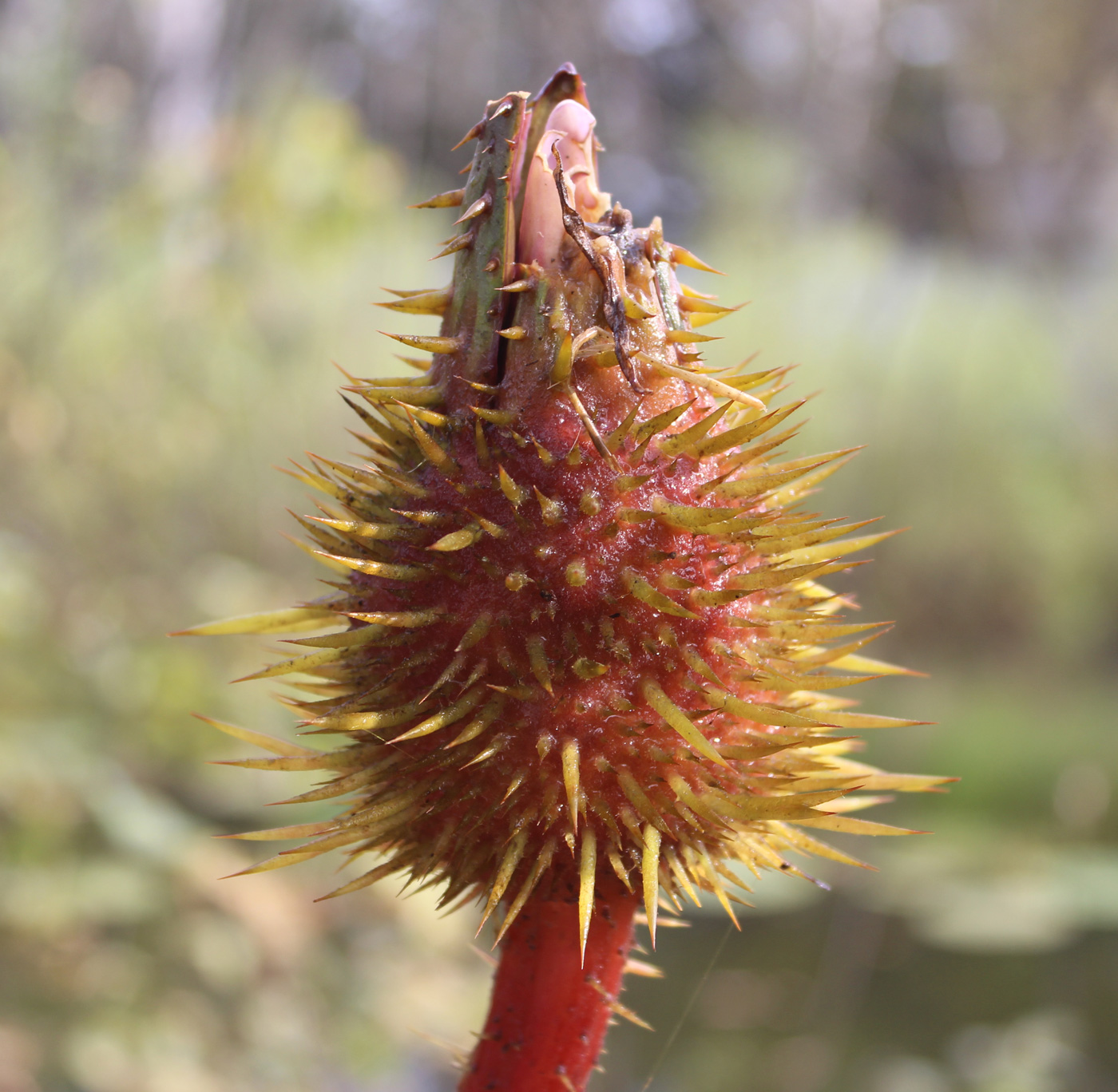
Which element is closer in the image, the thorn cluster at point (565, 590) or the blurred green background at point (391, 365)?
the thorn cluster at point (565, 590)

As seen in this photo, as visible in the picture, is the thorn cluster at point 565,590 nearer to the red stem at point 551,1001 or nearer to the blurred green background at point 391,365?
the red stem at point 551,1001

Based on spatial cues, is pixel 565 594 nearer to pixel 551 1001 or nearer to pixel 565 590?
pixel 565 590

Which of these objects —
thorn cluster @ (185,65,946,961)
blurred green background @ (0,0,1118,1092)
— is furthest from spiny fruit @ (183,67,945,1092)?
blurred green background @ (0,0,1118,1092)

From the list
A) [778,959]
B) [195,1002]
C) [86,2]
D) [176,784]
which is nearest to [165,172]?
[86,2]

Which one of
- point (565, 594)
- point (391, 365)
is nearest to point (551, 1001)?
point (565, 594)

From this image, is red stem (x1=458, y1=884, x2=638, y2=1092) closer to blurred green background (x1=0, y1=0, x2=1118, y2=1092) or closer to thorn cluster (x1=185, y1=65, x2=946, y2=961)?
thorn cluster (x1=185, y1=65, x2=946, y2=961)

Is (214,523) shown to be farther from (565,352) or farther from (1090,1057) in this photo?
(565,352)

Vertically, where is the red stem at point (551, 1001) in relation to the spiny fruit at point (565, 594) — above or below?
below

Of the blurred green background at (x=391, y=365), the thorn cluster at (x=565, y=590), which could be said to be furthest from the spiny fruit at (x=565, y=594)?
the blurred green background at (x=391, y=365)
